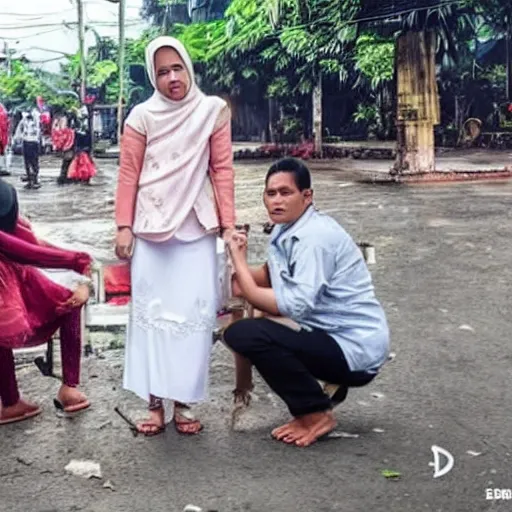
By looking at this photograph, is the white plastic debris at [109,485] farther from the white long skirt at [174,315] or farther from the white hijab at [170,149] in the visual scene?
the white hijab at [170,149]

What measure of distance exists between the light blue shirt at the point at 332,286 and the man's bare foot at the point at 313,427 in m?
0.25

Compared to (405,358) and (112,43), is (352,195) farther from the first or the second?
(112,43)

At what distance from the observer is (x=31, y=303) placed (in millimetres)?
3668

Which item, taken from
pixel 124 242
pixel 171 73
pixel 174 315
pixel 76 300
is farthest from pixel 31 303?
pixel 171 73

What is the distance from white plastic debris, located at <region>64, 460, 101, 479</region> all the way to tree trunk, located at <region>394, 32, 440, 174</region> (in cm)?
1329

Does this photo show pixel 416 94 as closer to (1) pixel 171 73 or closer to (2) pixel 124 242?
(1) pixel 171 73

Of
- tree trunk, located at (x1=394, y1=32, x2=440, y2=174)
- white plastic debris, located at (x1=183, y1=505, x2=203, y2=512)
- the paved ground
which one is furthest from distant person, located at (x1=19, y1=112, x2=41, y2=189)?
white plastic debris, located at (x1=183, y1=505, x2=203, y2=512)

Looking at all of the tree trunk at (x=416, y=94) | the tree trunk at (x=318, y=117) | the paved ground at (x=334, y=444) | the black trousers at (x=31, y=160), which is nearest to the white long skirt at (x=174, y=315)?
the paved ground at (x=334, y=444)

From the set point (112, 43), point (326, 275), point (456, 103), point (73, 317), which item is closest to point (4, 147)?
point (73, 317)

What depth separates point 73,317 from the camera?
12.4 ft

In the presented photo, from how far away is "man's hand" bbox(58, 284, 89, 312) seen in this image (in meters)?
3.70

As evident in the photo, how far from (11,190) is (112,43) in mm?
40329

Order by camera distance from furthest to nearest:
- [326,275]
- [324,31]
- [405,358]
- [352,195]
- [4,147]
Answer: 1. [324,31]
2. [352,195]
3. [405,358]
4. [4,147]
5. [326,275]

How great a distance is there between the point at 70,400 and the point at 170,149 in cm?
127
